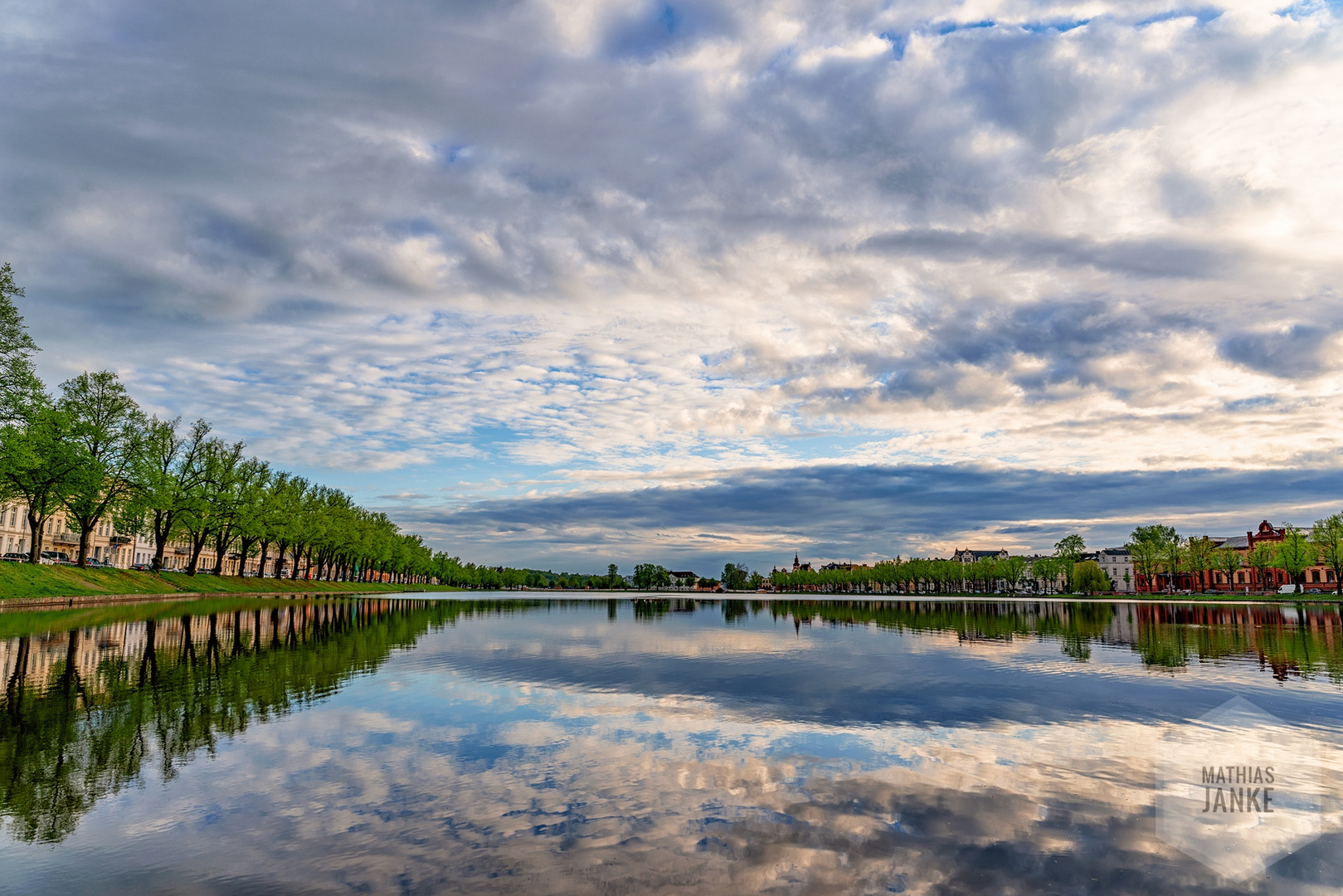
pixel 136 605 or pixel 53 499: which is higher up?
pixel 53 499

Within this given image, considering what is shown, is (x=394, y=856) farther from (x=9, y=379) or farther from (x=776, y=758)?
(x=9, y=379)

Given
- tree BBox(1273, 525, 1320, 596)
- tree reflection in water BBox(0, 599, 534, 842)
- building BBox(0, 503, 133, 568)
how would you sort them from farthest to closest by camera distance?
1. tree BBox(1273, 525, 1320, 596)
2. building BBox(0, 503, 133, 568)
3. tree reflection in water BBox(0, 599, 534, 842)

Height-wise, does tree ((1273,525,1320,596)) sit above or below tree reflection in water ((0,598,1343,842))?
above

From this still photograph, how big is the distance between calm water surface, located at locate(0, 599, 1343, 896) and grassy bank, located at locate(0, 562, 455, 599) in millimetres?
31665

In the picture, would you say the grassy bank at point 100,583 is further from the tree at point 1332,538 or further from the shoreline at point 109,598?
the tree at point 1332,538

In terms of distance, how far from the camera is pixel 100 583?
2576 inches

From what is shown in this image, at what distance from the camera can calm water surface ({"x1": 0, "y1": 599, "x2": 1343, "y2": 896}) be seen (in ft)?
30.8

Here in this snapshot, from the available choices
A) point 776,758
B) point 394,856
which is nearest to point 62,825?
point 394,856

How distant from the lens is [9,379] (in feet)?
169

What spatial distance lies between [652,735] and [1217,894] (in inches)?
438

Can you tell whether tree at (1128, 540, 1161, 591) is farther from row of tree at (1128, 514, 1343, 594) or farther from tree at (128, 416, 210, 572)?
tree at (128, 416, 210, 572)

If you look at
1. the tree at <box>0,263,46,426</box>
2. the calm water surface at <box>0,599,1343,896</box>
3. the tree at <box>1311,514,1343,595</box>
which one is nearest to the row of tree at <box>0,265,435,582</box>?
the tree at <box>0,263,46,426</box>

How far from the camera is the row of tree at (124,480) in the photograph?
5309cm

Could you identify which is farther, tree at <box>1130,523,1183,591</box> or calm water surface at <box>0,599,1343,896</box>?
tree at <box>1130,523,1183,591</box>
